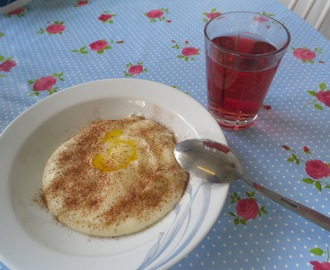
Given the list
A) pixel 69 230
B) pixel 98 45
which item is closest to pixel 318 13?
pixel 98 45

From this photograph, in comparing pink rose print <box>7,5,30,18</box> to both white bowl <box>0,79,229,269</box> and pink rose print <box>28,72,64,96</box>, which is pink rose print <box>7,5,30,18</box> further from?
white bowl <box>0,79,229,269</box>

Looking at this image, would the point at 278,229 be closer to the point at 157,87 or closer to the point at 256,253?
the point at 256,253

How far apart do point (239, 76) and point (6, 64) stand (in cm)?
81

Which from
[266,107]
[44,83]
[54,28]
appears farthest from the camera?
[54,28]

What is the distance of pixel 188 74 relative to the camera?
1.00 m

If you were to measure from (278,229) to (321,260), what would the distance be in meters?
0.09

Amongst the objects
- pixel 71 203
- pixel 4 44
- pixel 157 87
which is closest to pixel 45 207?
pixel 71 203

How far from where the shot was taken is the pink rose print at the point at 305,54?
3.35 feet

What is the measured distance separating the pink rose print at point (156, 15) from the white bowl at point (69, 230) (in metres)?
0.53

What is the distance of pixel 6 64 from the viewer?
1.06 m

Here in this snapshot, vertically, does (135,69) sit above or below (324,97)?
below

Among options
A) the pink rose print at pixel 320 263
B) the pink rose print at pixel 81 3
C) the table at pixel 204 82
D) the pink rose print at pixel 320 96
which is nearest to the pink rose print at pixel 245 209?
the table at pixel 204 82

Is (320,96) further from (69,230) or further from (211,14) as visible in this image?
(69,230)

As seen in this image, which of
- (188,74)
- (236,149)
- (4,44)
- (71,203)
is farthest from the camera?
(4,44)
